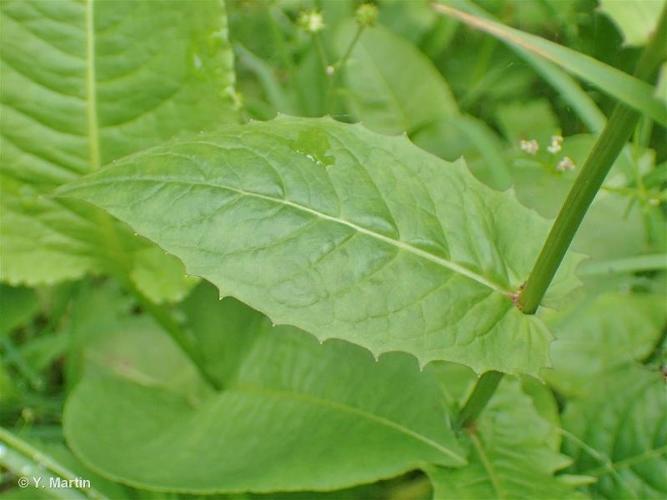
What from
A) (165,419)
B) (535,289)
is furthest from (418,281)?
(165,419)

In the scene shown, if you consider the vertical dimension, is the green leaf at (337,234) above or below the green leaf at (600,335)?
above

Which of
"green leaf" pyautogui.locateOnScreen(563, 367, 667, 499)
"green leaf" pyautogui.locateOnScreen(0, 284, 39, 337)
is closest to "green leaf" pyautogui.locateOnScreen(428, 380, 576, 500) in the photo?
"green leaf" pyautogui.locateOnScreen(563, 367, 667, 499)

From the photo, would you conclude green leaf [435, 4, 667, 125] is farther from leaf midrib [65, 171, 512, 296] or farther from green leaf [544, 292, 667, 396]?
green leaf [544, 292, 667, 396]

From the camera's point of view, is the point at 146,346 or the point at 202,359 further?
the point at 146,346

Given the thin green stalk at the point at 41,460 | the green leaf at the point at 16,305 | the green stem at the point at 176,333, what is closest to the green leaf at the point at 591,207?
the green stem at the point at 176,333

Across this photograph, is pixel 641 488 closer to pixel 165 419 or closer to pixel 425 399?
pixel 425 399

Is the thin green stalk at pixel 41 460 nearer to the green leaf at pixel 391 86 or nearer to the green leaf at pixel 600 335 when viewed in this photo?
the green leaf at pixel 600 335
